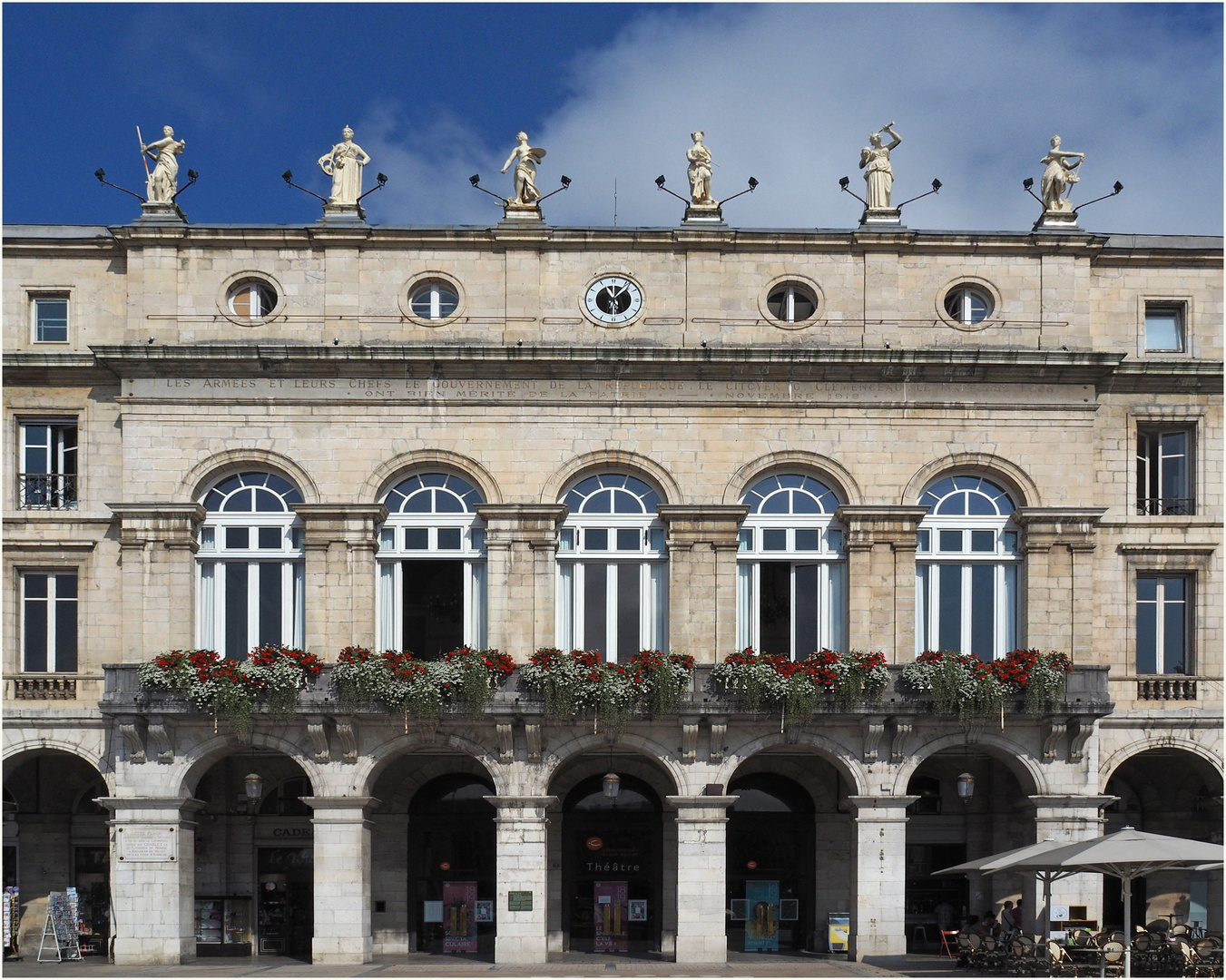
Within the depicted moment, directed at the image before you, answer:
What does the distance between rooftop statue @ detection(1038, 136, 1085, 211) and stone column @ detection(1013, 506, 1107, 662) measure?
6.66 m

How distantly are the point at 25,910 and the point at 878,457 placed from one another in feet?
68.0

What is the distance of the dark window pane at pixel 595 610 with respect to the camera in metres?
34.1

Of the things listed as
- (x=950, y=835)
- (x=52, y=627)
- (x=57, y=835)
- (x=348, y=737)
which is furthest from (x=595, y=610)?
(x=57, y=835)

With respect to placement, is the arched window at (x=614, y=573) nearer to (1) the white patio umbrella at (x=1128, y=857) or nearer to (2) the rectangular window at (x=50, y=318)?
(1) the white patio umbrella at (x=1128, y=857)

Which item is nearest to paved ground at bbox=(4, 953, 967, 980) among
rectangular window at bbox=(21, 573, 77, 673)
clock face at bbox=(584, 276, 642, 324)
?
rectangular window at bbox=(21, 573, 77, 673)

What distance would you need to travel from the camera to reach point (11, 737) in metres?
33.4

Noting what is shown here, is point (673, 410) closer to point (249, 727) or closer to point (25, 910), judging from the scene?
point (249, 727)

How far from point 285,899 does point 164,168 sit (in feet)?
52.5

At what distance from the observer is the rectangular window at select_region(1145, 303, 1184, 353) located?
3575 cm

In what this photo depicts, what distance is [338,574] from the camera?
33.3 metres

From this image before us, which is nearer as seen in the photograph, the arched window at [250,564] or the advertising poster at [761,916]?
the arched window at [250,564]

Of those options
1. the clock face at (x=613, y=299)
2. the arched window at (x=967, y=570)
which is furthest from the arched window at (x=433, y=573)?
the arched window at (x=967, y=570)

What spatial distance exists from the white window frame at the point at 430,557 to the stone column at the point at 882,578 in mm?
7569

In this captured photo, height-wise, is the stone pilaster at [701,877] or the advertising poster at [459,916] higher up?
the stone pilaster at [701,877]
